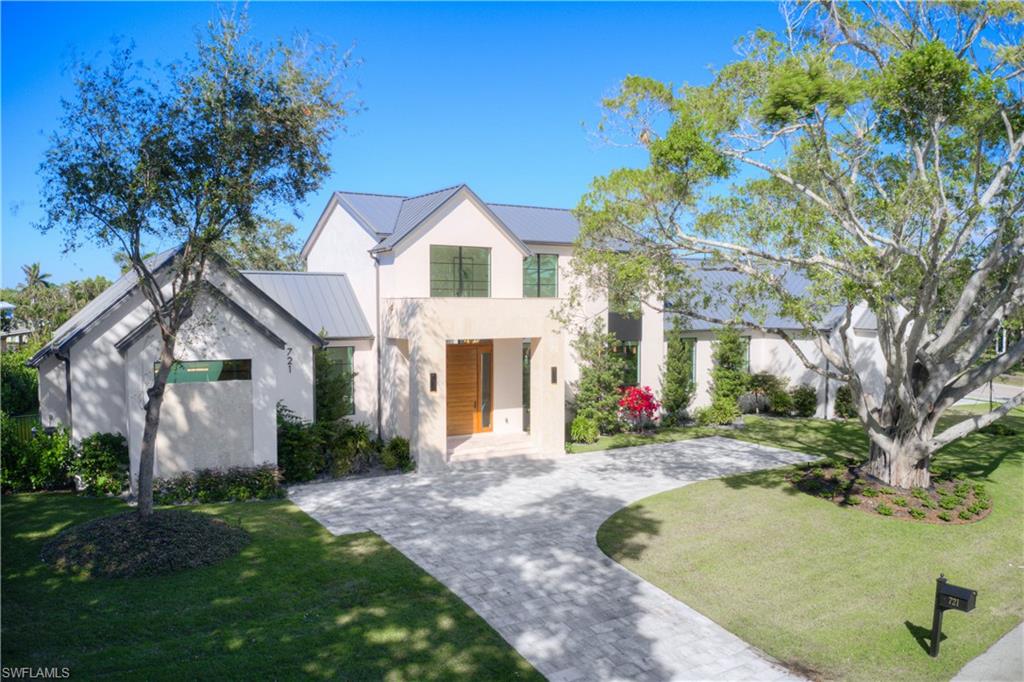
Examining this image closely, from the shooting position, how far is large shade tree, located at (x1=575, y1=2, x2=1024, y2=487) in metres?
12.5

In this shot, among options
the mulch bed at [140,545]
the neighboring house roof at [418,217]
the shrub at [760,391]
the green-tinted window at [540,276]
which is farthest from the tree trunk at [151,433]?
the shrub at [760,391]

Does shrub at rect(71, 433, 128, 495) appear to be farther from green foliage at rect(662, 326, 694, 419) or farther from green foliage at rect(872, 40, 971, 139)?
green foliage at rect(662, 326, 694, 419)

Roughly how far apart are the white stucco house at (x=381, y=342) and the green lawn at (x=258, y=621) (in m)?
4.21

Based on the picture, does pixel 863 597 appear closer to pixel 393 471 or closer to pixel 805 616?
pixel 805 616

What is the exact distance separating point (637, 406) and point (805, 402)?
9.18 meters

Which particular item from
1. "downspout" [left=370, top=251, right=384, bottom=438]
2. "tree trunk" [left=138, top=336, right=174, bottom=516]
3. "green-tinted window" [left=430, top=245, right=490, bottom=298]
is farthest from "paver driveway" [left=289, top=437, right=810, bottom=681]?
"green-tinted window" [left=430, top=245, right=490, bottom=298]

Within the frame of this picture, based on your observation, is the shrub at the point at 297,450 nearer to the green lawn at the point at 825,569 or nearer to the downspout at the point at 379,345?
the downspout at the point at 379,345

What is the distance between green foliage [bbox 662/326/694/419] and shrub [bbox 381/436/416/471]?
1128cm

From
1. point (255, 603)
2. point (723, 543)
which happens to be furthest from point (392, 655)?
point (723, 543)

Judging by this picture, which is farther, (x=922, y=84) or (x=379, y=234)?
(x=379, y=234)

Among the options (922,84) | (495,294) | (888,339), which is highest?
(922,84)

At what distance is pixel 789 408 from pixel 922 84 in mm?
18864

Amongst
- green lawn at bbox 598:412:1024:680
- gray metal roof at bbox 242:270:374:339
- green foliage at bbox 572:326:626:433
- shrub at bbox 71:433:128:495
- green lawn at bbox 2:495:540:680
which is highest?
gray metal roof at bbox 242:270:374:339

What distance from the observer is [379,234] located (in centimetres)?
2084
